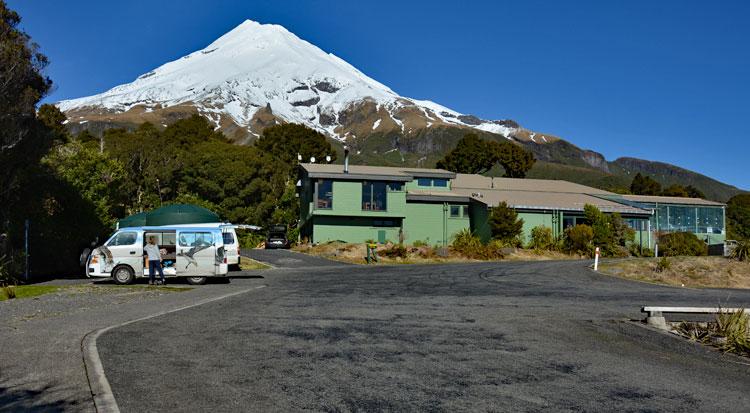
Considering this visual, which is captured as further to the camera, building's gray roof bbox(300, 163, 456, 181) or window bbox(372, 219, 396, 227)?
window bbox(372, 219, 396, 227)

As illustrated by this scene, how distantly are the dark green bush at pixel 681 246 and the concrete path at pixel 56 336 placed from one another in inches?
1296

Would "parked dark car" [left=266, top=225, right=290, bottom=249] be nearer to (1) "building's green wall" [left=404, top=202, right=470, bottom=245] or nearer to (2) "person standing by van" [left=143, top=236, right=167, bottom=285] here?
(1) "building's green wall" [left=404, top=202, right=470, bottom=245]

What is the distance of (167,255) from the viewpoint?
21.5 metres

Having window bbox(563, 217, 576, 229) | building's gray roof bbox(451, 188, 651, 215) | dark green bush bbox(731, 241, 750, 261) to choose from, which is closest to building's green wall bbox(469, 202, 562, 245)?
building's gray roof bbox(451, 188, 651, 215)

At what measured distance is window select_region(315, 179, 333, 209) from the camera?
45.5 m

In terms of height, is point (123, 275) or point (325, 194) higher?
point (325, 194)

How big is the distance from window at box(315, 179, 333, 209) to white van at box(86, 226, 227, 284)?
23.9 meters

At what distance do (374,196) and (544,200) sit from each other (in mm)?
12303

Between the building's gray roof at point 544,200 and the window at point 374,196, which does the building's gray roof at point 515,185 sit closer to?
the building's gray roof at point 544,200

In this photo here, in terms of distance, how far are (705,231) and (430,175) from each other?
22627 millimetres

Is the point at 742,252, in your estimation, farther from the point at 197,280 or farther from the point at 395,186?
the point at 197,280

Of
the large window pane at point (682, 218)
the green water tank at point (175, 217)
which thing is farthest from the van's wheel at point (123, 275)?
the large window pane at point (682, 218)

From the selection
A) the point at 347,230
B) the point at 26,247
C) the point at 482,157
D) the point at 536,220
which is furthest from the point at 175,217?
the point at 482,157

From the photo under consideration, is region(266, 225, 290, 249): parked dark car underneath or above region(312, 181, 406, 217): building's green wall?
underneath
